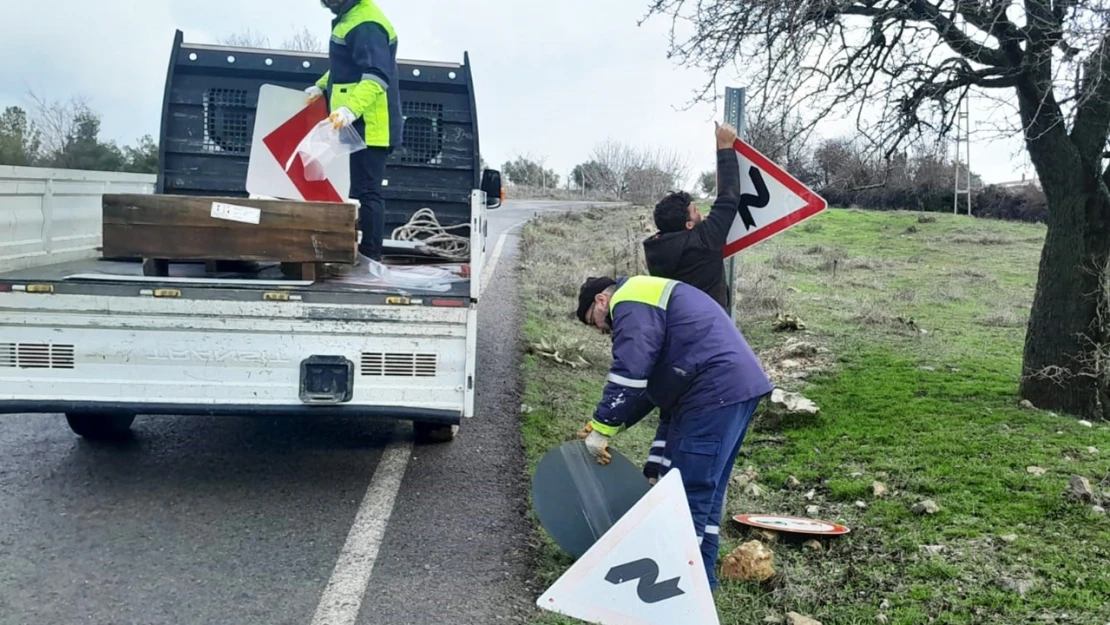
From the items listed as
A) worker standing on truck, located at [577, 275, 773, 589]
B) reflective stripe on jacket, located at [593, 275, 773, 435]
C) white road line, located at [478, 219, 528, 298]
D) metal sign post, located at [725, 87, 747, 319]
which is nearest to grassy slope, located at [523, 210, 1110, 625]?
worker standing on truck, located at [577, 275, 773, 589]

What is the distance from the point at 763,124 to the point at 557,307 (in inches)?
195

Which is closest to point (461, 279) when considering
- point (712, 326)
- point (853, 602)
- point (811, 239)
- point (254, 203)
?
point (254, 203)

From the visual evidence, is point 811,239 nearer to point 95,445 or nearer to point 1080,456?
point 1080,456

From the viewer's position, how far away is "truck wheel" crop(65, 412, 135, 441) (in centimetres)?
587

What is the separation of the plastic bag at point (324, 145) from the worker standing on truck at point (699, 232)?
2.28 m

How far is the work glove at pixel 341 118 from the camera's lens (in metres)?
5.95

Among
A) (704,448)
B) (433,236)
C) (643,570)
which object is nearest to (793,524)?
(704,448)

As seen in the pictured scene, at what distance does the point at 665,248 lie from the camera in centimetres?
494

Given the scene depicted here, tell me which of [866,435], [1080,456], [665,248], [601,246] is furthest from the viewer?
[601,246]

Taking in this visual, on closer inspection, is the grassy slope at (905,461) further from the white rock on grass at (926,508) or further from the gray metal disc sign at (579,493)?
the gray metal disc sign at (579,493)

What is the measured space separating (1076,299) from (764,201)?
351 cm

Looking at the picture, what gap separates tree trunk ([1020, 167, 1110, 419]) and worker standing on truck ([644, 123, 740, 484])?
11.0ft

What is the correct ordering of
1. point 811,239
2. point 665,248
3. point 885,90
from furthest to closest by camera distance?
point 811,239
point 885,90
point 665,248

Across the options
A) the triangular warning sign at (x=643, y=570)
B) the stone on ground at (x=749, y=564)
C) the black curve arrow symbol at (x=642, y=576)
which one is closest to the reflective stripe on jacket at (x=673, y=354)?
the triangular warning sign at (x=643, y=570)
